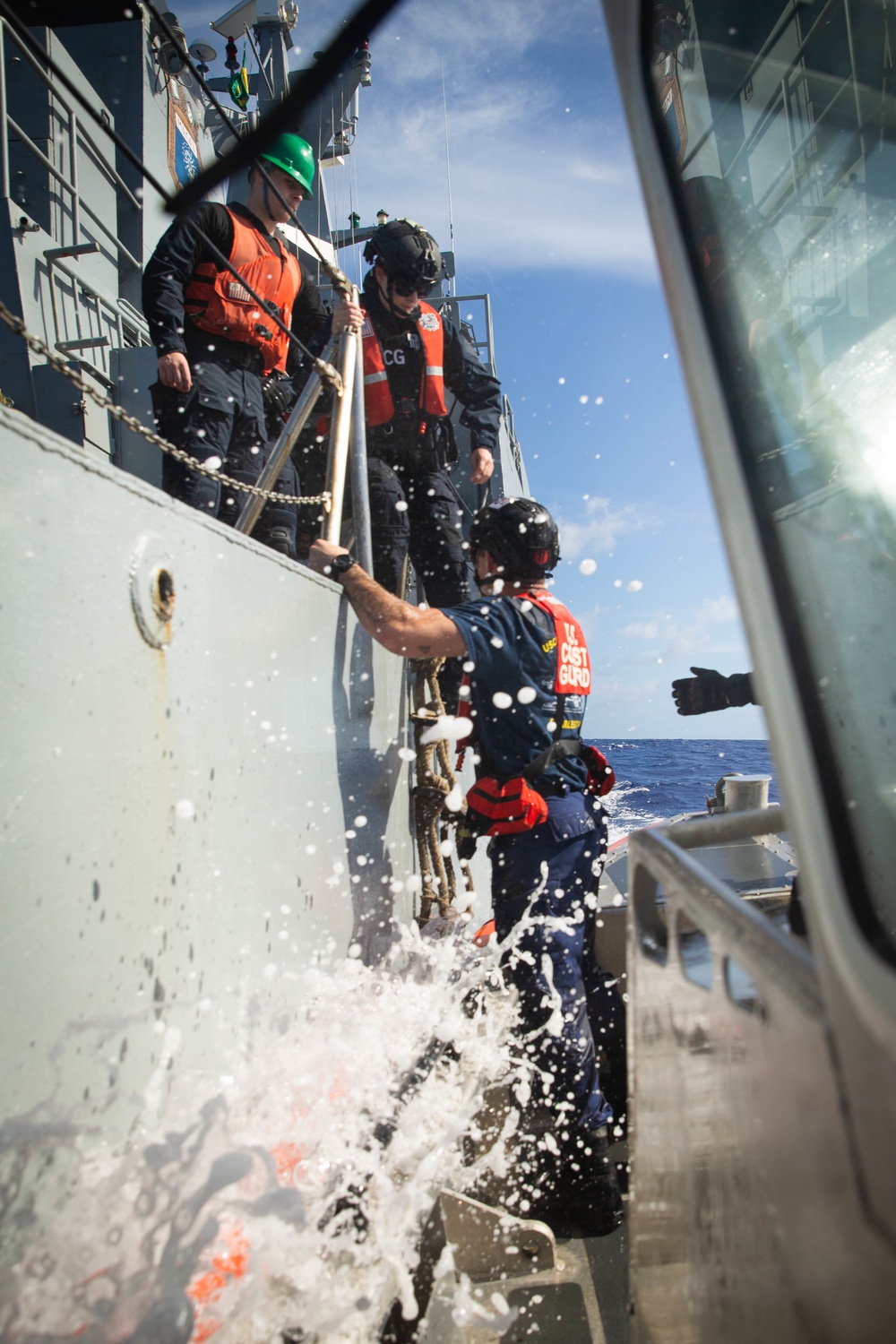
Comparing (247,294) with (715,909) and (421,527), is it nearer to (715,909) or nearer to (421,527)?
(421,527)

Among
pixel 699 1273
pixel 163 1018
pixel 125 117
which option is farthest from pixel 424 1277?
pixel 125 117

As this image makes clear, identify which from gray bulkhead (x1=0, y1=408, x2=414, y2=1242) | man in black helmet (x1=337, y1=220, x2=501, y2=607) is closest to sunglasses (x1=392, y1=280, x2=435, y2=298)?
man in black helmet (x1=337, y1=220, x2=501, y2=607)

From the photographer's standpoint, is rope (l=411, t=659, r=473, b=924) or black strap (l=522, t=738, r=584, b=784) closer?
black strap (l=522, t=738, r=584, b=784)

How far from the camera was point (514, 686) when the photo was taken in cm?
260

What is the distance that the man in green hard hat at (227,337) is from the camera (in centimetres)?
275

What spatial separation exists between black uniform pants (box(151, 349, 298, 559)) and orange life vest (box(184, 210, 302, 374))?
12cm

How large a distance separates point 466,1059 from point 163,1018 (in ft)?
3.92

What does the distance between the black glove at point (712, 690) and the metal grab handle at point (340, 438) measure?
3.93ft

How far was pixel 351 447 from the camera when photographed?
2.99 metres

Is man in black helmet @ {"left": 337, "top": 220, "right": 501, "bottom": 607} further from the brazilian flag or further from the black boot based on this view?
the brazilian flag

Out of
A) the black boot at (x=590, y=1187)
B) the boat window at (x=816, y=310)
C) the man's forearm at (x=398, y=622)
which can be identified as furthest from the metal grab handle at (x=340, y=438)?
the black boot at (x=590, y=1187)

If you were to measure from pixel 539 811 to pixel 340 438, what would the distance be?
1447 mm

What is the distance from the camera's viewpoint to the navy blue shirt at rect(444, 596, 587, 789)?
255 cm

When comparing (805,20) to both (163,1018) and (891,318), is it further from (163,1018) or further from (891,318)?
(163,1018)
